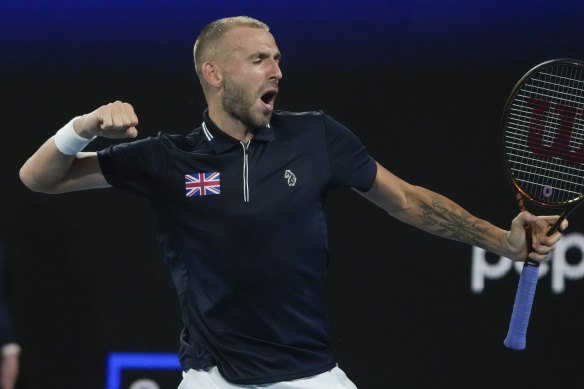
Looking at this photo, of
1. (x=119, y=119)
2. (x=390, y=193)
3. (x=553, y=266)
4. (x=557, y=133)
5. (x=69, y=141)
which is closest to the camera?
(x=119, y=119)

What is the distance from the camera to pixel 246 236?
8.68 ft

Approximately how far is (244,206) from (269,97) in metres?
0.38

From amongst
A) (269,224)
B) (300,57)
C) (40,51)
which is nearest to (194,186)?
(269,224)

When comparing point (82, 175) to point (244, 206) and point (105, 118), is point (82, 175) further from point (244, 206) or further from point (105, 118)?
point (244, 206)

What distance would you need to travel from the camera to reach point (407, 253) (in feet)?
12.5

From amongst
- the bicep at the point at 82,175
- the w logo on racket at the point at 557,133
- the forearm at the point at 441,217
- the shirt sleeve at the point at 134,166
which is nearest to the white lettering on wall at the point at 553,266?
the w logo on racket at the point at 557,133

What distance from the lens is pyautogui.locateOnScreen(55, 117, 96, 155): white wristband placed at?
2.58 m

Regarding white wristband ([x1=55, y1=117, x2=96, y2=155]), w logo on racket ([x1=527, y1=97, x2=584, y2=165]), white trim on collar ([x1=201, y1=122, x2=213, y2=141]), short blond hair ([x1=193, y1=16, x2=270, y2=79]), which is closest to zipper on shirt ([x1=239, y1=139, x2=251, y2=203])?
white trim on collar ([x1=201, y1=122, x2=213, y2=141])

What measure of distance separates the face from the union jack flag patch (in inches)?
8.4

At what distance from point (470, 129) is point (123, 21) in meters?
1.51

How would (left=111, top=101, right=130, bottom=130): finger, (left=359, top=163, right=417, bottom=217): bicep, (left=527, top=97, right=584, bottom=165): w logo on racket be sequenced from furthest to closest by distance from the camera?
1. (left=527, top=97, right=584, bottom=165): w logo on racket
2. (left=359, top=163, right=417, bottom=217): bicep
3. (left=111, top=101, right=130, bottom=130): finger

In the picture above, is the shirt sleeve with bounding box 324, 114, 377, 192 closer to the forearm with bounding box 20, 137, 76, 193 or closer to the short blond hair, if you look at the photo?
the short blond hair

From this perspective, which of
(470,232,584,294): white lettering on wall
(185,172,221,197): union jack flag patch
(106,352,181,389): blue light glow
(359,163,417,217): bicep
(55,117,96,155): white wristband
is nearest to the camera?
(55,117,96,155): white wristband

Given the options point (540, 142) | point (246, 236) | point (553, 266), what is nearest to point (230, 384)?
point (246, 236)
